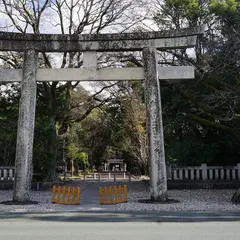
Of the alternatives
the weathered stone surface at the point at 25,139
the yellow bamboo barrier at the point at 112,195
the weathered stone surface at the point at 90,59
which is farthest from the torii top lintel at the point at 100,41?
the yellow bamboo barrier at the point at 112,195

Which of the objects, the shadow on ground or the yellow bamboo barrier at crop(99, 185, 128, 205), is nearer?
the shadow on ground

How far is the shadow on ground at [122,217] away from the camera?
931 centimetres

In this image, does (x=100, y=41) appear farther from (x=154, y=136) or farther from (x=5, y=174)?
(x=5, y=174)

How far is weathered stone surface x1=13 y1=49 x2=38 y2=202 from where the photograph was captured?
496 inches

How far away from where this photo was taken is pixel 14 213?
10.7 metres

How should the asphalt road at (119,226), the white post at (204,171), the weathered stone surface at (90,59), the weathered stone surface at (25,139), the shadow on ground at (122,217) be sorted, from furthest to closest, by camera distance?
the white post at (204,171) → the weathered stone surface at (90,59) → the weathered stone surface at (25,139) → the shadow on ground at (122,217) → the asphalt road at (119,226)

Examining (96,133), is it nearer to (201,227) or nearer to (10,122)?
(10,122)

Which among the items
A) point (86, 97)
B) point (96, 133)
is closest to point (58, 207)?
point (86, 97)

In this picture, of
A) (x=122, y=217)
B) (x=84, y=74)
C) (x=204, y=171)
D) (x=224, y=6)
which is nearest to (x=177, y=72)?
(x=84, y=74)

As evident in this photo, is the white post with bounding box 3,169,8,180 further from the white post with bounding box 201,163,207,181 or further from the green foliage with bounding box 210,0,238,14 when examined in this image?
the green foliage with bounding box 210,0,238,14

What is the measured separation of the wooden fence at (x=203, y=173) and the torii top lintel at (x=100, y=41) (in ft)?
25.7

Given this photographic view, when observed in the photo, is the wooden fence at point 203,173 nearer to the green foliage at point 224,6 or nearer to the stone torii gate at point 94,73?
the stone torii gate at point 94,73

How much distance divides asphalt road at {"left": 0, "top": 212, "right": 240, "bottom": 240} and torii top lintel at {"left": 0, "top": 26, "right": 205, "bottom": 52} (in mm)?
6421

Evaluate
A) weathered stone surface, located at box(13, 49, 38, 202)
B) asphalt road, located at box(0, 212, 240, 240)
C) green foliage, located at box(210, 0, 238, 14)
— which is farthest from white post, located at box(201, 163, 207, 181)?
weathered stone surface, located at box(13, 49, 38, 202)
